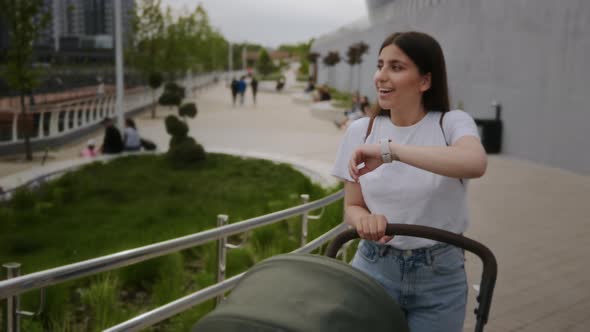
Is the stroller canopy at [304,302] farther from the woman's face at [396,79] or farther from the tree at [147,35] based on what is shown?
the tree at [147,35]

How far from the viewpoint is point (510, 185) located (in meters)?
12.0

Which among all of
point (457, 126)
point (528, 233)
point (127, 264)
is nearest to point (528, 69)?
point (528, 233)

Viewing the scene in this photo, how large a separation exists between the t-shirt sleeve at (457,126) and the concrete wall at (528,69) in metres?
12.1

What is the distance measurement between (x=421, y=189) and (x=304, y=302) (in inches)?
31.6

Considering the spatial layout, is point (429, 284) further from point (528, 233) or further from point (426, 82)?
point (528, 233)

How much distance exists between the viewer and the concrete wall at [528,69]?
13.8 m

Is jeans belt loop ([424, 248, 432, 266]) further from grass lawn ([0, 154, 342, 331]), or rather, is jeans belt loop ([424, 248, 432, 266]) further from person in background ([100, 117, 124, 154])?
person in background ([100, 117, 124, 154])

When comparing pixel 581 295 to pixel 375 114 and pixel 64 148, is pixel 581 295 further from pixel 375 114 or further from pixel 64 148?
pixel 64 148

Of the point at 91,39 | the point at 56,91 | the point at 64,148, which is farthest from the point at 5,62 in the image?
the point at 91,39

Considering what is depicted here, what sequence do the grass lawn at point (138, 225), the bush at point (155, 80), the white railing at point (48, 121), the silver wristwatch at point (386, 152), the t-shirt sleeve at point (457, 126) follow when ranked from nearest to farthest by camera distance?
the silver wristwatch at point (386, 152), the t-shirt sleeve at point (457, 126), the grass lawn at point (138, 225), the white railing at point (48, 121), the bush at point (155, 80)

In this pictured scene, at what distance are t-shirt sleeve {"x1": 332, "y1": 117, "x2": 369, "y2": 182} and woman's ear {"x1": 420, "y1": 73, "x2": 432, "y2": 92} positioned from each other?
9.1 inches

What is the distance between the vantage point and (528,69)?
15.8m

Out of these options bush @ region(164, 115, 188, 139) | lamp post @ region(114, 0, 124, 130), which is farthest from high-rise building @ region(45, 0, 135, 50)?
bush @ region(164, 115, 188, 139)

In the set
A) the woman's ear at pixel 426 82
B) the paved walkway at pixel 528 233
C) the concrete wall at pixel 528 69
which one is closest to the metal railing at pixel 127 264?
the woman's ear at pixel 426 82
